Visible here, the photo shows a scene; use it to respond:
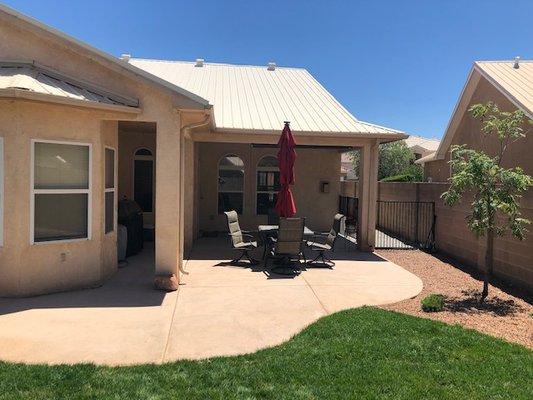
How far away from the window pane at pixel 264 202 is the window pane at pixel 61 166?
888 centimetres

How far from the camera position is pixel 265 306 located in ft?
21.9

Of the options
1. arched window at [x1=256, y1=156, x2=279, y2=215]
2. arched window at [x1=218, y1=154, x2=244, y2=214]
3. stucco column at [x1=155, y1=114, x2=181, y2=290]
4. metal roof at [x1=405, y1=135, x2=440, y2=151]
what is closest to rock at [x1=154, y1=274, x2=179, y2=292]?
stucco column at [x1=155, y1=114, x2=181, y2=290]

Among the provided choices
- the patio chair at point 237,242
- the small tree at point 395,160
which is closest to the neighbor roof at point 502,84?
the patio chair at point 237,242

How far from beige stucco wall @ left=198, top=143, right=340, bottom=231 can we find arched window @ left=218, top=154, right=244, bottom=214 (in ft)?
0.53

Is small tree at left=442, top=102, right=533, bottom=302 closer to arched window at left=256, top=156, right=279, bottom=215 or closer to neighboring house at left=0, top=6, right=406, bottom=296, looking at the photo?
neighboring house at left=0, top=6, right=406, bottom=296

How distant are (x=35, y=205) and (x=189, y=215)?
5.09m

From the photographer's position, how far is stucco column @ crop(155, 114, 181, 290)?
24.6 feet

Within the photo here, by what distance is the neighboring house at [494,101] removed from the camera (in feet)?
31.4

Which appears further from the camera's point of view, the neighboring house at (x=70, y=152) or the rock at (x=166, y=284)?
the rock at (x=166, y=284)

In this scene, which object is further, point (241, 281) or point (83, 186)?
point (241, 281)

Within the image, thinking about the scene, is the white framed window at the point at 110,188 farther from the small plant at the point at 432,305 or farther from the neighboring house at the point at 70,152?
the small plant at the point at 432,305

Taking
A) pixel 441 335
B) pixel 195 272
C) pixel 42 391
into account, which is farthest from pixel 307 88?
pixel 42 391

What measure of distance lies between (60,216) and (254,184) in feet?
29.8

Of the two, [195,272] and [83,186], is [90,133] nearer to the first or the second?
[83,186]
